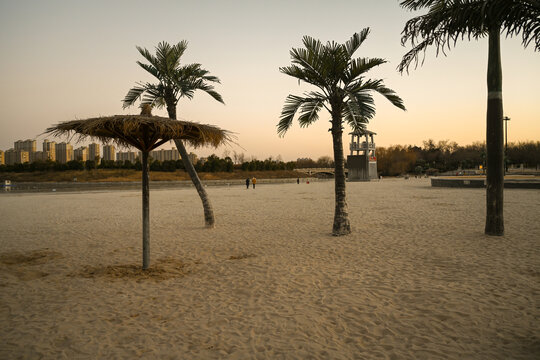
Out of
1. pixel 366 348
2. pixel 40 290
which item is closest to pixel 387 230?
pixel 366 348

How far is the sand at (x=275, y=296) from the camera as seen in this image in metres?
3.94

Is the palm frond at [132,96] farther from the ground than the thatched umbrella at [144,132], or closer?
farther from the ground

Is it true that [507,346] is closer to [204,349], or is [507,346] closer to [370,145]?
[204,349]

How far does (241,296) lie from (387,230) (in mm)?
7467

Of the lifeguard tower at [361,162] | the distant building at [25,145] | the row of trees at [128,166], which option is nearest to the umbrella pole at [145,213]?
the lifeguard tower at [361,162]

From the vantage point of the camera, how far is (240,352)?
12.5 feet

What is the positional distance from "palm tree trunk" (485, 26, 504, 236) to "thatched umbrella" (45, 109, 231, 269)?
8.10m

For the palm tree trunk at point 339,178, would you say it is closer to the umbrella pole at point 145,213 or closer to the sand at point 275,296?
the sand at point 275,296

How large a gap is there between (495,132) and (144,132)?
993cm

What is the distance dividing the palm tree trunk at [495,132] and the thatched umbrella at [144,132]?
8.10 meters

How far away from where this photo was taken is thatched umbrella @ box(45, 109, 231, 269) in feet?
19.5

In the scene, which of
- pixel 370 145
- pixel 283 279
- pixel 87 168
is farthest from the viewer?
pixel 87 168

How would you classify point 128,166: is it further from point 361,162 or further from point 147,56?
point 147,56

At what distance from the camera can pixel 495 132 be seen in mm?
9727
